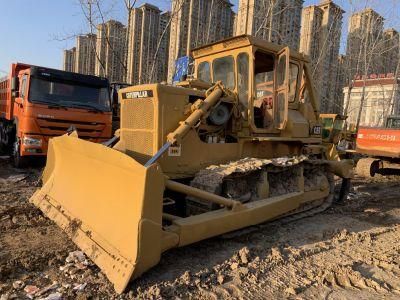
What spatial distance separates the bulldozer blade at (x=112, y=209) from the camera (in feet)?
11.1

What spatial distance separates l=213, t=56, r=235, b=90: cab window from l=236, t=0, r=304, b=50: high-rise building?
10464 mm

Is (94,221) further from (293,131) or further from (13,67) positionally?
(13,67)

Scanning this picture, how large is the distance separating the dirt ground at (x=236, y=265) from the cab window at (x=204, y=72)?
8.80 ft

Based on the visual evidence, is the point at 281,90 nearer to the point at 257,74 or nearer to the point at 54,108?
the point at 257,74

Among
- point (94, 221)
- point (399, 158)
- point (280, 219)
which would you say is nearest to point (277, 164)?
point (280, 219)

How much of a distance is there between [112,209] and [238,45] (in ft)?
10.6

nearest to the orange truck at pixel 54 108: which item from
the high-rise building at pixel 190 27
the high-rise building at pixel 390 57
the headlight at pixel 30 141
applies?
the headlight at pixel 30 141

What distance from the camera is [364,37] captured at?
2227cm

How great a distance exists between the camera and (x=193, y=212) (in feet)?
15.5

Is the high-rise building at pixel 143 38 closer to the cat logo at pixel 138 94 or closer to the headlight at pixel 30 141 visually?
the headlight at pixel 30 141

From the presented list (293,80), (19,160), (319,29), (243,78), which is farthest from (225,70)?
(319,29)

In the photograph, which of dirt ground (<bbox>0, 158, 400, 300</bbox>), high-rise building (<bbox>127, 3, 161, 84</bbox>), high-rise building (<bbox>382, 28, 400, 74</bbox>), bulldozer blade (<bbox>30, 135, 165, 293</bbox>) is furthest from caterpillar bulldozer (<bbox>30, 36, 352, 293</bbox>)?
high-rise building (<bbox>382, 28, 400, 74</bbox>)

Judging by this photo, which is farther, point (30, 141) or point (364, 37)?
point (364, 37)

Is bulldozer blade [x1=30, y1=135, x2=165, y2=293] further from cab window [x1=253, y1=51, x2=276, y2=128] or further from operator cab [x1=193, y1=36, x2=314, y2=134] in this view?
cab window [x1=253, y1=51, x2=276, y2=128]
